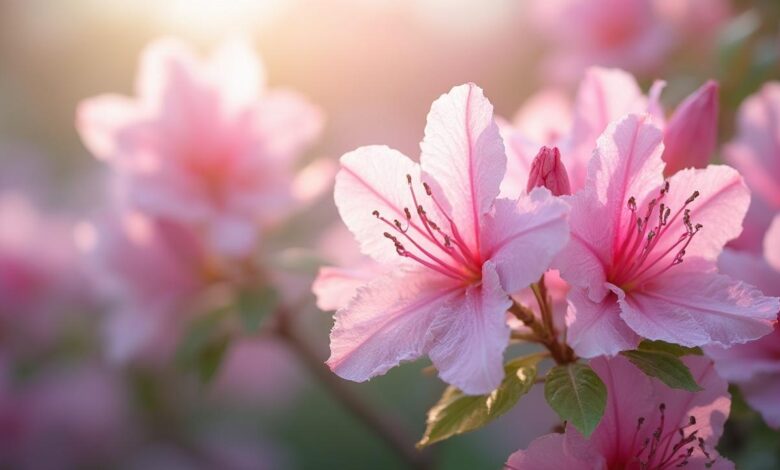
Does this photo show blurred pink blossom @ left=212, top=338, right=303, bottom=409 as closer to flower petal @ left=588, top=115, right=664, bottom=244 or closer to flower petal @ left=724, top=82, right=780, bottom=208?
flower petal @ left=724, top=82, right=780, bottom=208

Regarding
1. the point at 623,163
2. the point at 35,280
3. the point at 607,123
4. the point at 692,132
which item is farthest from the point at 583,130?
the point at 35,280

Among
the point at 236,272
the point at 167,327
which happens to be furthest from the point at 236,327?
the point at 167,327

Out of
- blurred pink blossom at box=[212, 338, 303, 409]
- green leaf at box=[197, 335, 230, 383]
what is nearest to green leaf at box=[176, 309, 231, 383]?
green leaf at box=[197, 335, 230, 383]

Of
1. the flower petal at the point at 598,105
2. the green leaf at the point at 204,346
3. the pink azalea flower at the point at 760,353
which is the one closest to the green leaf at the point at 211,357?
the green leaf at the point at 204,346

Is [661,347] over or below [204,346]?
below

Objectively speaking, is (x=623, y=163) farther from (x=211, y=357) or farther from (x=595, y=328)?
(x=211, y=357)

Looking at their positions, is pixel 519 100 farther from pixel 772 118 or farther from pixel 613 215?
pixel 613 215
